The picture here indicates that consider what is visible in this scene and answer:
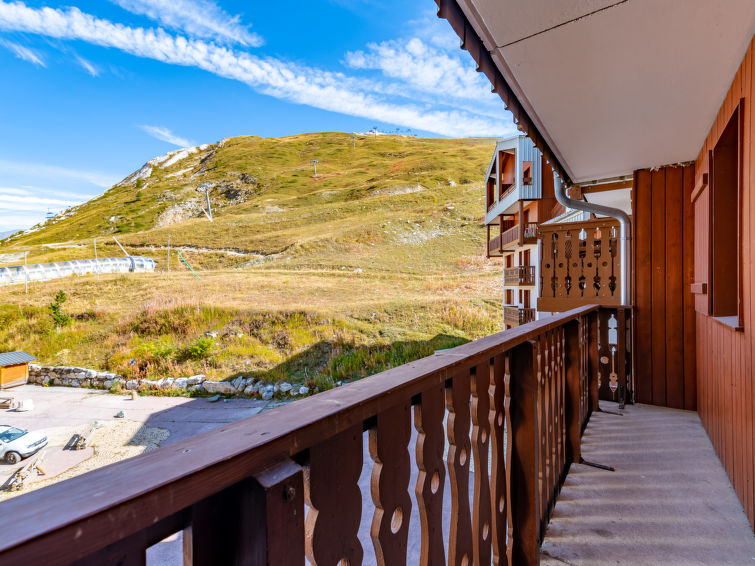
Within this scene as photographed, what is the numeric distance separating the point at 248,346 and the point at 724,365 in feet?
40.4

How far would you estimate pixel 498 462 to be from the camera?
141 centimetres

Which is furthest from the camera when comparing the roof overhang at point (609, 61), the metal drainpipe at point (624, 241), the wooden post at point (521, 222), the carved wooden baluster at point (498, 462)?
the wooden post at point (521, 222)

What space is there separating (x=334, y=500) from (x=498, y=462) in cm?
92

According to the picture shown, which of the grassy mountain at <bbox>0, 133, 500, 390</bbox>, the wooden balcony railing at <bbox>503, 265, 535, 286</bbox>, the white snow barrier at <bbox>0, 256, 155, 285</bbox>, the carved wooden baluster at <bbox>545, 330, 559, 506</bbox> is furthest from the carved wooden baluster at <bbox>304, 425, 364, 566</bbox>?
the white snow barrier at <bbox>0, 256, 155, 285</bbox>

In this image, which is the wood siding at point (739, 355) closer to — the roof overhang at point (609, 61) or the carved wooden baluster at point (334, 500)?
the roof overhang at point (609, 61)

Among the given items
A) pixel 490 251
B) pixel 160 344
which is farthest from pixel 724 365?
pixel 490 251

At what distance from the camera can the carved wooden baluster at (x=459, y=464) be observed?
108 centimetres

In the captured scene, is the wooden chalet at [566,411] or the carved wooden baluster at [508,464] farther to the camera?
the carved wooden baluster at [508,464]

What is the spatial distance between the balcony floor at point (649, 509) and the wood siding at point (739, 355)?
0.41ft

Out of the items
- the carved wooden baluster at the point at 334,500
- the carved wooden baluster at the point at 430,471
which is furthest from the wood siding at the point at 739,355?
the carved wooden baluster at the point at 334,500

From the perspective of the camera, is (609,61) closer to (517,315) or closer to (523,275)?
(517,315)

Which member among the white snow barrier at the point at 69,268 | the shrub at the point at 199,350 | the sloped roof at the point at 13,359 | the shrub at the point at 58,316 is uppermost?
the white snow barrier at the point at 69,268

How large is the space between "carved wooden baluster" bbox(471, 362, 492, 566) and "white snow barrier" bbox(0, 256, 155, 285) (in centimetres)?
2912

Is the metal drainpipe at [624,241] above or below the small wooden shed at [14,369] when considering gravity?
above
